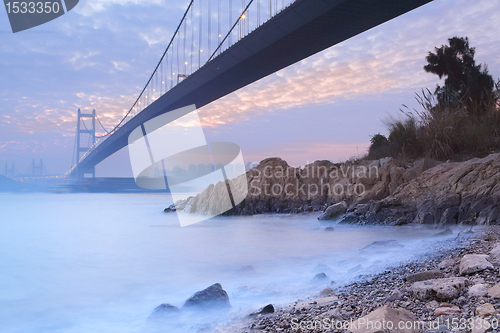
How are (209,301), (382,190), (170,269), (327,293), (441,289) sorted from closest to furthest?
(441,289), (327,293), (209,301), (170,269), (382,190)

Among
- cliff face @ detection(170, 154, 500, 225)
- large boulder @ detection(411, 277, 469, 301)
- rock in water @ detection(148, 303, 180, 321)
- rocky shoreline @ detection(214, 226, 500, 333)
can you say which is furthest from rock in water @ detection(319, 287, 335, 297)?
cliff face @ detection(170, 154, 500, 225)

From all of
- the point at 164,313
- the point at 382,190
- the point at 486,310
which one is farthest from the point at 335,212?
the point at 486,310

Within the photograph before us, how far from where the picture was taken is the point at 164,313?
2377 millimetres

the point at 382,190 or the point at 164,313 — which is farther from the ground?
the point at 382,190

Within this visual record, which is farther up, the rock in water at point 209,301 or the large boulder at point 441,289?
the large boulder at point 441,289

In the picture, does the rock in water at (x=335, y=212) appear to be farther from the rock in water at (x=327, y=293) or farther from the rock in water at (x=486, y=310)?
the rock in water at (x=486, y=310)

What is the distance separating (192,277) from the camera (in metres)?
3.73

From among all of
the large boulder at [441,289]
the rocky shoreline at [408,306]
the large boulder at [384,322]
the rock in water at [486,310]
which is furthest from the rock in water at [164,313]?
the rock in water at [486,310]

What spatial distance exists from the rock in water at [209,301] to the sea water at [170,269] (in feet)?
0.31

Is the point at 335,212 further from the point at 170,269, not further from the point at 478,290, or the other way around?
the point at 478,290

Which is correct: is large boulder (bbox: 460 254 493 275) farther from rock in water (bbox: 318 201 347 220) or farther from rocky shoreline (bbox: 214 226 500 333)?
rock in water (bbox: 318 201 347 220)

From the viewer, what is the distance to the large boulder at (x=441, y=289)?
1.63 m

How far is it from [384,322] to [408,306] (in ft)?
1.50

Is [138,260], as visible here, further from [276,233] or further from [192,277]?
[276,233]
